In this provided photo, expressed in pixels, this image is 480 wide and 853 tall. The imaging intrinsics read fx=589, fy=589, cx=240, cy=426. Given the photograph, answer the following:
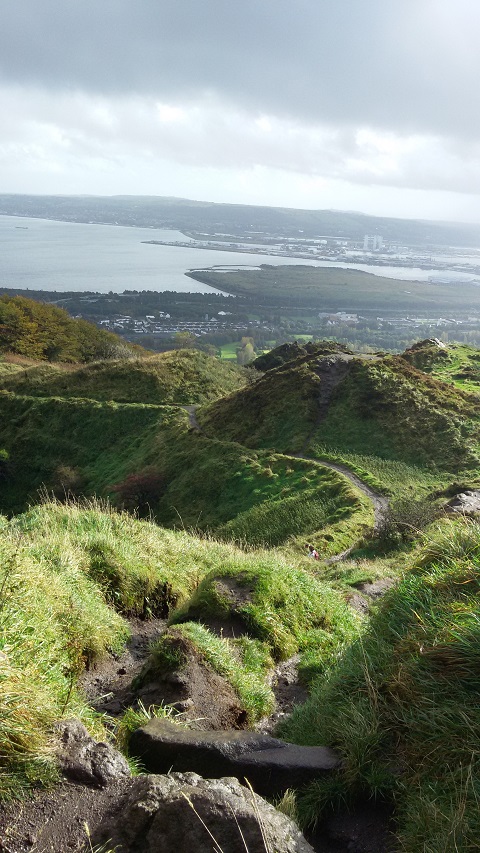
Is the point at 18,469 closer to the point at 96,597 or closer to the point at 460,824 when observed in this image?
the point at 96,597

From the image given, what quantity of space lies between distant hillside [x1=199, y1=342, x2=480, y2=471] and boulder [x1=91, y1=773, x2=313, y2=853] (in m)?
25.8

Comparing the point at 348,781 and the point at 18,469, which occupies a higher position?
the point at 348,781

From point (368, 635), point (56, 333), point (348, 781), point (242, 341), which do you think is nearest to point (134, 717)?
point (348, 781)

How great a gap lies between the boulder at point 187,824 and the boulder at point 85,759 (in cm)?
19

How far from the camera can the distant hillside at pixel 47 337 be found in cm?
6075

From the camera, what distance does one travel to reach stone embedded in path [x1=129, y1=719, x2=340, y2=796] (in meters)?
3.97

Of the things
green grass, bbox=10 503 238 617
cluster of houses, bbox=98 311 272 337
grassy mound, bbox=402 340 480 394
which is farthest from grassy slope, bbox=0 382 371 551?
cluster of houses, bbox=98 311 272 337

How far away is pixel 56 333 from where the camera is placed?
2530 inches

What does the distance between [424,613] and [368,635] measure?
0.75 m

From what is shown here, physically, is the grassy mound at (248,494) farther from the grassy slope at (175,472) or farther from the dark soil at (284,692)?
the dark soil at (284,692)

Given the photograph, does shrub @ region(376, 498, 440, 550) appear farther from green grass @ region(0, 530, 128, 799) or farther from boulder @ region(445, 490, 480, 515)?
green grass @ region(0, 530, 128, 799)

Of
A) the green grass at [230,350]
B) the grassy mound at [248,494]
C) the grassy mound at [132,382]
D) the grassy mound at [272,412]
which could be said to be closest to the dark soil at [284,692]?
the grassy mound at [248,494]

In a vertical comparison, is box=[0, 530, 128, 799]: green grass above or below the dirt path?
above

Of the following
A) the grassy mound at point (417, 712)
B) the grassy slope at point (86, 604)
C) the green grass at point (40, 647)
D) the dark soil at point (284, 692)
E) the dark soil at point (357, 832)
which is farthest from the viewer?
the dark soil at point (284, 692)
